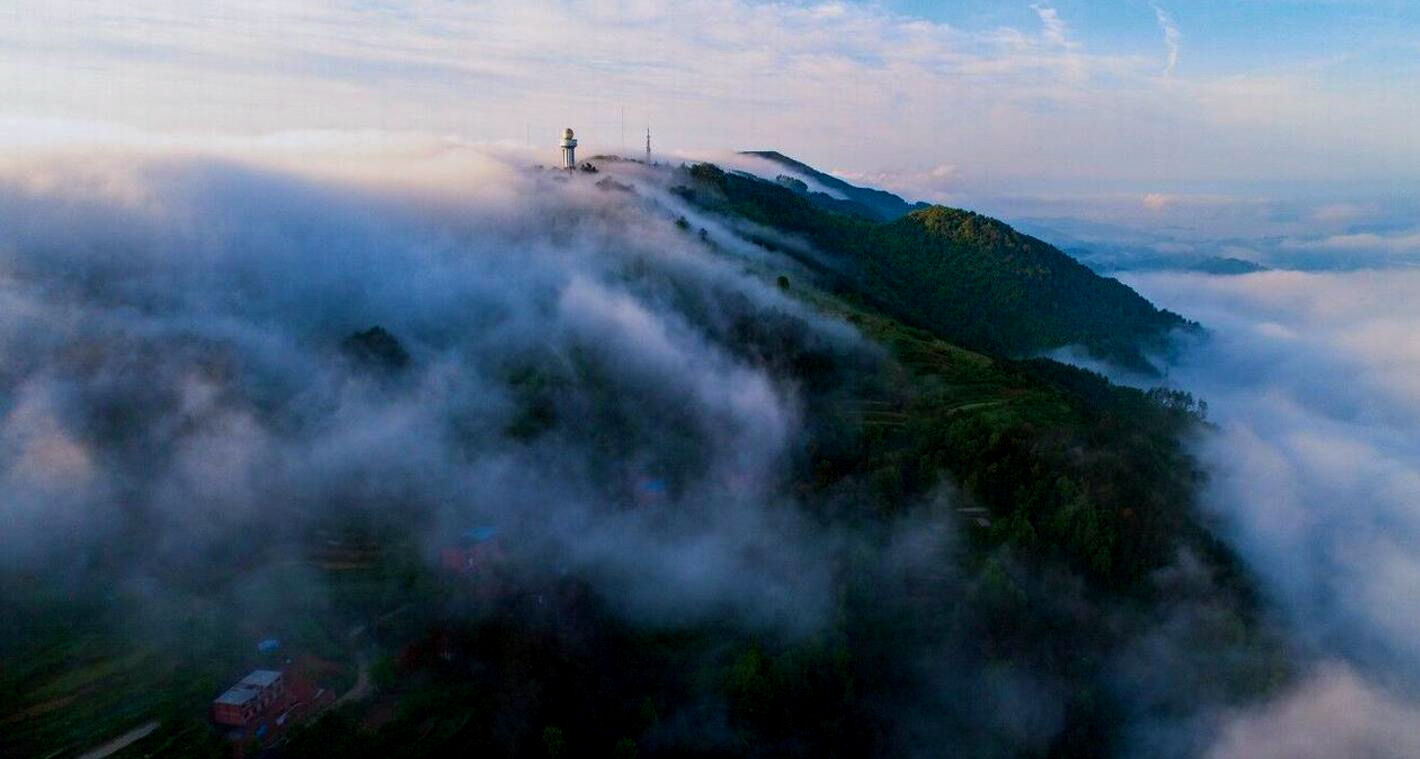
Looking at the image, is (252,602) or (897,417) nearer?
(252,602)

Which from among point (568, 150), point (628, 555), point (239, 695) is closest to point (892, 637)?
point (628, 555)

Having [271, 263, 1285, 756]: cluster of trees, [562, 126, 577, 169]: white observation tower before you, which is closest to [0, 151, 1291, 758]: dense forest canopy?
[271, 263, 1285, 756]: cluster of trees

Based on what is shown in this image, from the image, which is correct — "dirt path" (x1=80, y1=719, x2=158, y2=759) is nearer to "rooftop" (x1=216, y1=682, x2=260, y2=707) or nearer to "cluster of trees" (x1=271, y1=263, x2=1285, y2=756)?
"rooftop" (x1=216, y1=682, x2=260, y2=707)

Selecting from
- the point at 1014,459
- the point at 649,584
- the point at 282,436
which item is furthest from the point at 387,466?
the point at 1014,459

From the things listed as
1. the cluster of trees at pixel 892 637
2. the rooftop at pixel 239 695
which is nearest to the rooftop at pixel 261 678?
the rooftop at pixel 239 695

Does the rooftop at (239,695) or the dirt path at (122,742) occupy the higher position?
the rooftop at (239,695)

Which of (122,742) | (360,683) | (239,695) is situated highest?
(239,695)

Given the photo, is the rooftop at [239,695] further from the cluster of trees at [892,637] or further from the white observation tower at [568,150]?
the white observation tower at [568,150]

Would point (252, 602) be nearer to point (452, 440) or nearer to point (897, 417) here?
point (452, 440)

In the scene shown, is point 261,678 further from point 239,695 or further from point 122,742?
point 122,742
